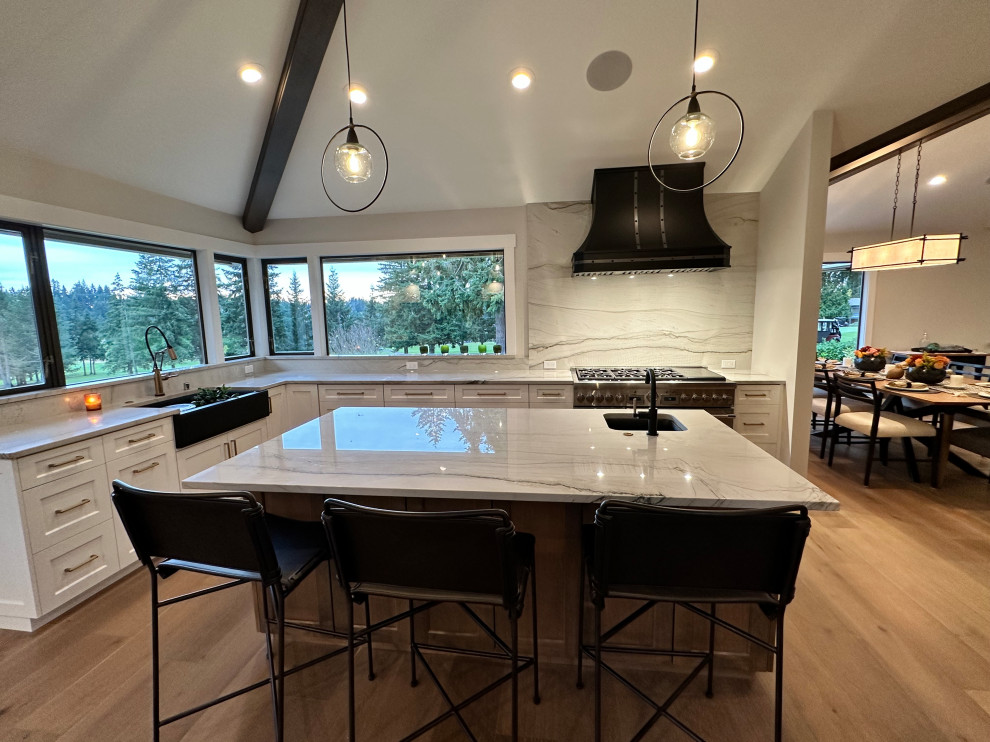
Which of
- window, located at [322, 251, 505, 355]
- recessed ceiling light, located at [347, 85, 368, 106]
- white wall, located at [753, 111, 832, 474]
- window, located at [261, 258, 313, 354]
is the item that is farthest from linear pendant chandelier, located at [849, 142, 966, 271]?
window, located at [261, 258, 313, 354]

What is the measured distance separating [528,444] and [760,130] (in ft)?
9.89

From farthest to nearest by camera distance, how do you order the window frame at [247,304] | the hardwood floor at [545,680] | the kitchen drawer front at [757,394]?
the window frame at [247,304] → the kitchen drawer front at [757,394] → the hardwood floor at [545,680]

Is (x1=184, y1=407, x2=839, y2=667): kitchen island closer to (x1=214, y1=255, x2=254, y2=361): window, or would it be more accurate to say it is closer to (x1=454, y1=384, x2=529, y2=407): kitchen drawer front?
(x1=454, y1=384, x2=529, y2=407): kitchen drawer front

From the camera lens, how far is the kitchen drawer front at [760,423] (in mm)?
3395

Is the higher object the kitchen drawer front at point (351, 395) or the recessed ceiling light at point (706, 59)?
the recessed ceiling light at point (706, 59)

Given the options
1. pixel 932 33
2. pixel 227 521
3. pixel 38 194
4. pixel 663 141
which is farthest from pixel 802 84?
pixel 38 194

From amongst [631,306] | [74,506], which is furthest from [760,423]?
[74,506]

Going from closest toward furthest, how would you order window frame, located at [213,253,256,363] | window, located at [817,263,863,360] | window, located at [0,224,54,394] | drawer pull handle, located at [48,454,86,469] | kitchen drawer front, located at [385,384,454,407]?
1. drawer pull handle, located at [48,454,86,469]
2. window, located at [0,224,54,394]
3. kitchen drawer front, located at [385,384,454,407]
4. window frame, located at [213,253,256,363]
5. window, located at [817,263,863,360]

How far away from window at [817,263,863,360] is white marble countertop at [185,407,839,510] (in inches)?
A: 223

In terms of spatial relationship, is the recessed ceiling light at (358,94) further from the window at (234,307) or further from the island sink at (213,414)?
the island sink at (213,414)

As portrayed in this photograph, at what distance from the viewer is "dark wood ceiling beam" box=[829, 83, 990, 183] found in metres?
2.72

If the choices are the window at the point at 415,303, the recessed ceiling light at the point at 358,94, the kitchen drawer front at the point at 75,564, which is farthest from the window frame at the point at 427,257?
the kitchen drawer front at the point at 75,564

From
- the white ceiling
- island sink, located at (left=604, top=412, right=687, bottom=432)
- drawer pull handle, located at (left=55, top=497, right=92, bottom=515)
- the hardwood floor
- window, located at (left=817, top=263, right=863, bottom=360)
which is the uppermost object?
the white ceiling

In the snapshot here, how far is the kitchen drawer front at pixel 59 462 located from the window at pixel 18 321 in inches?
29.5
